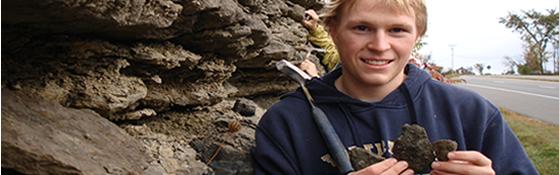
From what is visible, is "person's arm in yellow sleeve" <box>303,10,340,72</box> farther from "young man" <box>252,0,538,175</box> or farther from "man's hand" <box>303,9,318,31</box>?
"young man" <box>252,0,538,175</box>

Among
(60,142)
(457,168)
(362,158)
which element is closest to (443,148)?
(457,168)

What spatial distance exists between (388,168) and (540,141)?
1476 centimetres

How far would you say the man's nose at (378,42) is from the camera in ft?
9.72

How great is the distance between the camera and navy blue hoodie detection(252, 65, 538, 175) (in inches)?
119

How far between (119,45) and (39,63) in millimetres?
512

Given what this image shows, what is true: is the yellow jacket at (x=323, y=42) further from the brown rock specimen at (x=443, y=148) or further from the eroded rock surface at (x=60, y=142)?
the brown rock specimen at (x=443, y=148)

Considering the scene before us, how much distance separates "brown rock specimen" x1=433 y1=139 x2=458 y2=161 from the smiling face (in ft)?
1.78

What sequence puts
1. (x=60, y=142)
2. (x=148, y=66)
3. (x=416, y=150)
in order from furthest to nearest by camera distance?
(x=148, y=66) → (x=416, y=150) → (x=60, y=142)

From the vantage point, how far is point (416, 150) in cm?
271

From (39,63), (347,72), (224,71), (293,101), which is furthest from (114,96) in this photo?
(224,71)

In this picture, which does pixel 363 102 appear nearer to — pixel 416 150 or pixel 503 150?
pixel 416 150

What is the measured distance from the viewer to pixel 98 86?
331 centimetres

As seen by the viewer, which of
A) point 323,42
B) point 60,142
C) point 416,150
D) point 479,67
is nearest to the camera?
point 60,142

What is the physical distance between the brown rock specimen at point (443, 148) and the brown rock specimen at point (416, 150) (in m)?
0.06
